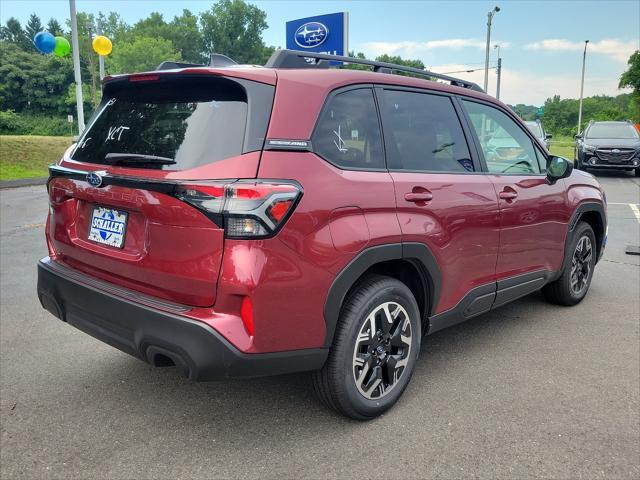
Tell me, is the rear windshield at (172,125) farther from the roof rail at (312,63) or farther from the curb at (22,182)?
the curb at (22,182)

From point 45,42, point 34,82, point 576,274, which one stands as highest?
point 34,82

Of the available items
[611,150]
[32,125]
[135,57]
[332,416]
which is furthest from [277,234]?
[135,57]

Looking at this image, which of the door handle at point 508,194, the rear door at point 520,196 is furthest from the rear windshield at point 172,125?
the door handle at point 508,194

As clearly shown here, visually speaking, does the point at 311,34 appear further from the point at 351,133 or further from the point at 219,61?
the point at 351,133

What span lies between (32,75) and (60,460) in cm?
7038

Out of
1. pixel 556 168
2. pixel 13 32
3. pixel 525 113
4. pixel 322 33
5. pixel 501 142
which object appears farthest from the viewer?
pixel 13 32

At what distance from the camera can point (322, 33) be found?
10.8m

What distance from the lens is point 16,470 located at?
8.18ft

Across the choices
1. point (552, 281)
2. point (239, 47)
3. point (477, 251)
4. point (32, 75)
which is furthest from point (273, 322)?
point (239, 47)

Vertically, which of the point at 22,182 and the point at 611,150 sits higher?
the point at 611,150

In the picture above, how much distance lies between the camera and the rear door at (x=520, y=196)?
3.72 metres

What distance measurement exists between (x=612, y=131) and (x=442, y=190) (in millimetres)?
16985

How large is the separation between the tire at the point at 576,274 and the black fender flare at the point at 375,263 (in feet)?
6.67

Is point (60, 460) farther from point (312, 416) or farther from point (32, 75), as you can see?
point (32, 75)
